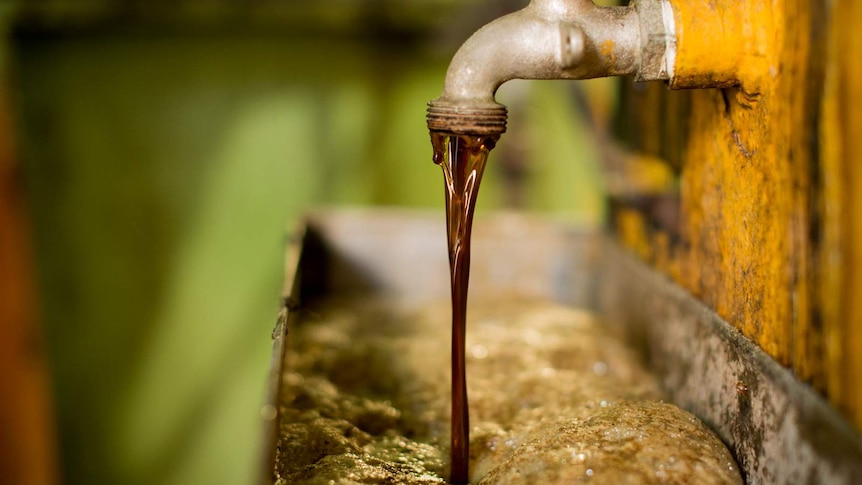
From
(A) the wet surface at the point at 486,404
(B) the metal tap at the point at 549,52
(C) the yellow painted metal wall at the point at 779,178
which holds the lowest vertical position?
(A) the wet surface at the point at 486,404

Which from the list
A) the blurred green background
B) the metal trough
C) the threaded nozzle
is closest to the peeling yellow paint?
the threaded nozzle

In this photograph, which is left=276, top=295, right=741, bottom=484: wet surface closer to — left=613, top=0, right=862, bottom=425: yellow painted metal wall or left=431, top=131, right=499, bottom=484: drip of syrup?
left=431, top=131, right=499, bottom=484: drip of syrup

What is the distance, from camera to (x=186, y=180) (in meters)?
3.43

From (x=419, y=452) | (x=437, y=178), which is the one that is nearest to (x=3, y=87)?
(x=437, y=178)

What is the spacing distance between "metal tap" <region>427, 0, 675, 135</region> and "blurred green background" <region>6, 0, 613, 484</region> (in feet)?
7.75

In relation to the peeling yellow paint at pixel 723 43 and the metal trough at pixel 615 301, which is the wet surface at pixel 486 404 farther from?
the peeling yellow paint at pixel 723 43

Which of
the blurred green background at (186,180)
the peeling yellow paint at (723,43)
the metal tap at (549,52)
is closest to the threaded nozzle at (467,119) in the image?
the metal tap at (549,52)

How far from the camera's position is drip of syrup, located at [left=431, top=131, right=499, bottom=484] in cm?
118

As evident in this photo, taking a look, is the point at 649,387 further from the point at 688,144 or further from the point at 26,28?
the point at 26,28

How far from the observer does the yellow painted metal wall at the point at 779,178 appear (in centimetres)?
82

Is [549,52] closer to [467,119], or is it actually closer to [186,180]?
[467,119]

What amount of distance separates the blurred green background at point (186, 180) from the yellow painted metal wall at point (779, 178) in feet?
7.34

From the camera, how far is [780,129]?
1022 mm

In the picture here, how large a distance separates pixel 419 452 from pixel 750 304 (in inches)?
24.8
